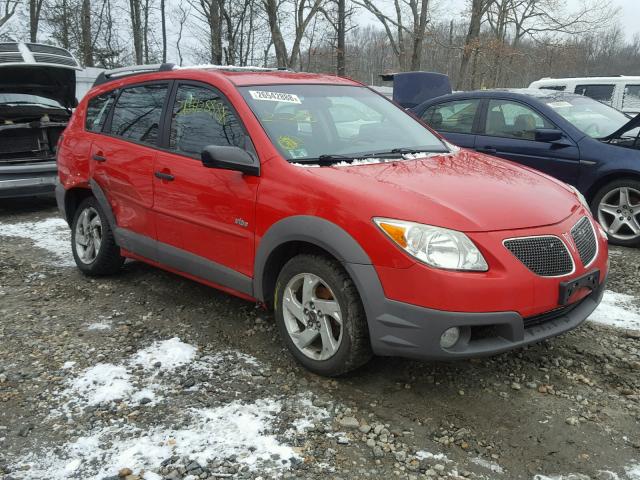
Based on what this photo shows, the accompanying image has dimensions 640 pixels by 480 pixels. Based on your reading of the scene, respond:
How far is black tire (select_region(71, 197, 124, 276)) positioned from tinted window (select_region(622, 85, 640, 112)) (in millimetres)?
10689

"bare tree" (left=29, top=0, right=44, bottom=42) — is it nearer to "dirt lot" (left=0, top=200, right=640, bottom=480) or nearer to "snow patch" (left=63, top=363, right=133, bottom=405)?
"dirt lot" (left=0, top=200, right=640, bottom=480)

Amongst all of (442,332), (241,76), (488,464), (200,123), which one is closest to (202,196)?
(200,123)

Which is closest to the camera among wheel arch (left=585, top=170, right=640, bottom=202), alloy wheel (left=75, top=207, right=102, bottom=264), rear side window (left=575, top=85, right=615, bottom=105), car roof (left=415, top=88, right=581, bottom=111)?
alloy wheel (left=75, top=207, right=102, bottom=264)

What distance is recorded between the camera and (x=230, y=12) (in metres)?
25.1

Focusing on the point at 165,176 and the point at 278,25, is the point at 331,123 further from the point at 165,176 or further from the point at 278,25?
the point at 278,25

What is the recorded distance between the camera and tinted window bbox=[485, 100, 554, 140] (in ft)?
21.0

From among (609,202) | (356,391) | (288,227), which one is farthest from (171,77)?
(609,202)

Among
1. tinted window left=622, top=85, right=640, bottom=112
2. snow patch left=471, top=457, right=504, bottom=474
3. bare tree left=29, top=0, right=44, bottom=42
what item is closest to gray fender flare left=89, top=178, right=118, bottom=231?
snow patch left=471, top=457, right=504, bottom=474

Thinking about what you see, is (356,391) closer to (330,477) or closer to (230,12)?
(330,477)

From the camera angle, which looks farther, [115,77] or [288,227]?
[115,77]

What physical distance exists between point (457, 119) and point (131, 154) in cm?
426

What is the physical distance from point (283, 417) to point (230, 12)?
25050mm

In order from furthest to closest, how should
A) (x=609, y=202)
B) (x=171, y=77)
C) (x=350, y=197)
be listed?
(x=609, y=202)
(x=171, y=77)
(x=350, y=197)

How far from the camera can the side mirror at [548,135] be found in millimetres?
6051
